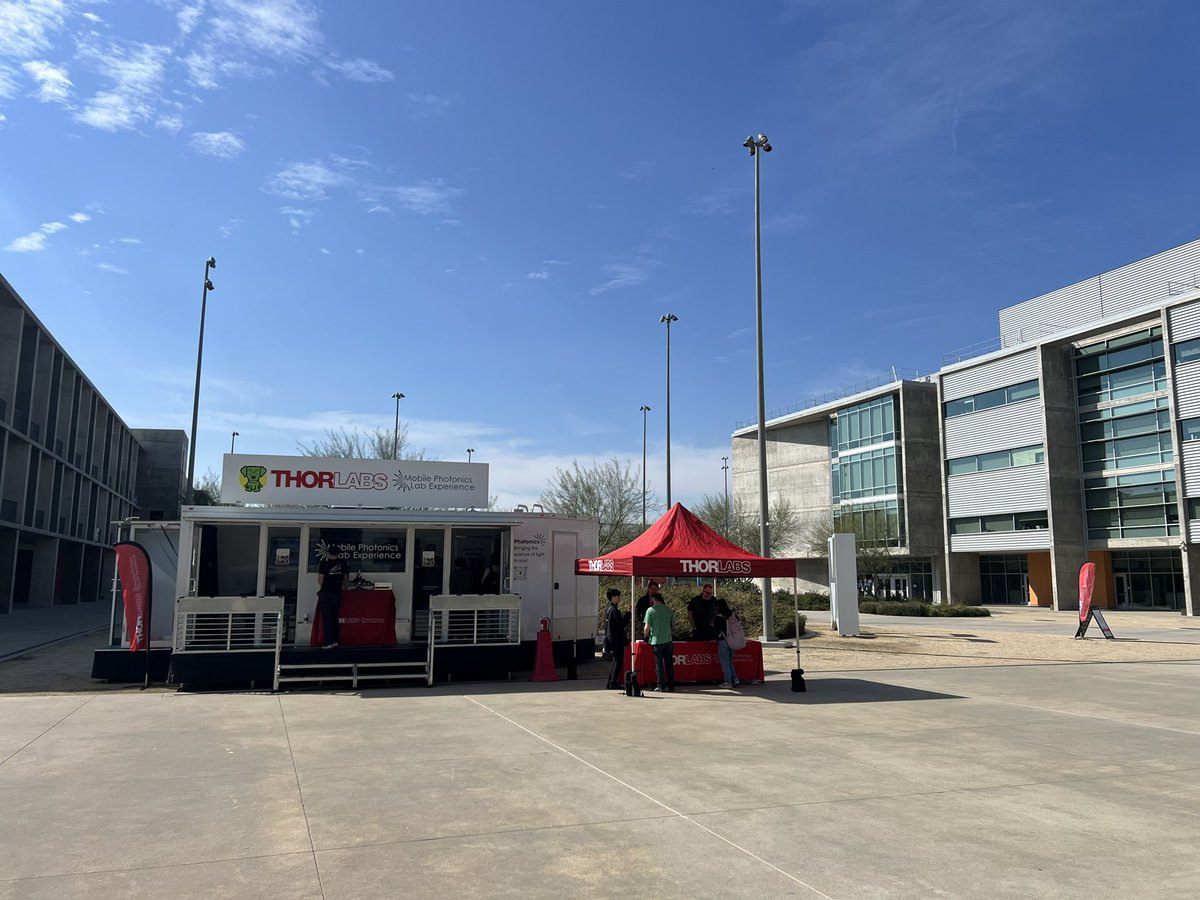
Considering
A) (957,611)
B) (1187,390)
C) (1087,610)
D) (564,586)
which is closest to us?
(564,586)

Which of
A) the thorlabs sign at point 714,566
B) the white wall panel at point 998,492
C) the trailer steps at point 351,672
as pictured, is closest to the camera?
the trailer steps at point 351,672

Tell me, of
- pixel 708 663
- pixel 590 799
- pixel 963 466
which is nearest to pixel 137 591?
pixel 708 663

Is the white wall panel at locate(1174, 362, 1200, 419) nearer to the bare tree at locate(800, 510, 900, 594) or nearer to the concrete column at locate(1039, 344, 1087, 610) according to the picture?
the concrete column at locate(1039, 344, 1087, 610)

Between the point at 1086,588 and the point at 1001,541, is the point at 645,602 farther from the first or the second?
the point at 1001,541

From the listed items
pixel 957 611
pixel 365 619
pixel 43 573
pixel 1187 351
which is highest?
pixel 1187 351

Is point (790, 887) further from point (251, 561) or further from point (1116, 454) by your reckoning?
point (1116, 454)

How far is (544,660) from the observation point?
14844 mm

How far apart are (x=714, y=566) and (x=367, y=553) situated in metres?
6.12

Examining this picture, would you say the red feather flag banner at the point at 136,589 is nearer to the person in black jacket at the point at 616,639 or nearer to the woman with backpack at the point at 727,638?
the person in black jacket at the point at 616,639

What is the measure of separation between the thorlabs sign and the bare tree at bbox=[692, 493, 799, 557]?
42.3 meters

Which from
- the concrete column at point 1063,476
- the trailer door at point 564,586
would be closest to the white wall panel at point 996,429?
the concrete column at point 1063,476

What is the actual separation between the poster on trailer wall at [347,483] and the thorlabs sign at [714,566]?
13.2ft

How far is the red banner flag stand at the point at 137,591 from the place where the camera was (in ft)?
44.4

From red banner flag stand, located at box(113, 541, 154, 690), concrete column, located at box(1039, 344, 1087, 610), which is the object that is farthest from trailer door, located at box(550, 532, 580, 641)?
concrete column, located at box(1039, 344, 1087, 610)
